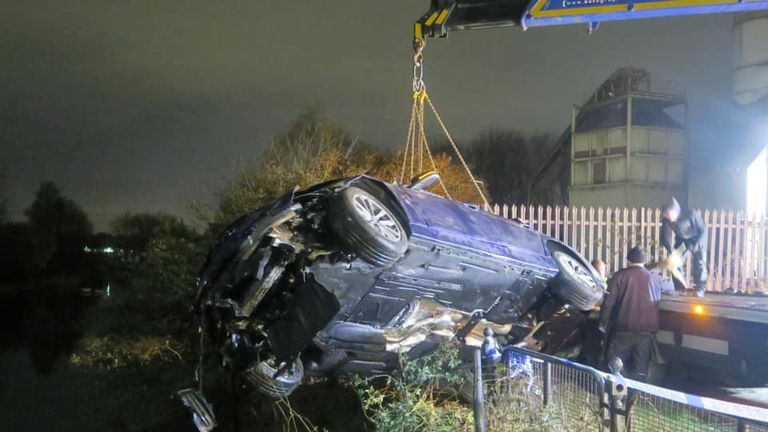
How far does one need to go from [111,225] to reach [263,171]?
1473 inches

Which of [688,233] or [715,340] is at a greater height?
[688,233]

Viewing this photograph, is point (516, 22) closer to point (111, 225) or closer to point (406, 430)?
point (406, 430)

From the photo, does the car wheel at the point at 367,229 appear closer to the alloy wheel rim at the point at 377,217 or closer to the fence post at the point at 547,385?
the alloy wheel rim at the point at 377,217

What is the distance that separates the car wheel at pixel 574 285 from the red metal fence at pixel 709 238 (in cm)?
494

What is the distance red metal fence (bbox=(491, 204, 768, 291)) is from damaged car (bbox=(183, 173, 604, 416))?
18.8 ft

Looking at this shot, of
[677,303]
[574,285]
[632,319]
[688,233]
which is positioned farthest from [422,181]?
[688,233]

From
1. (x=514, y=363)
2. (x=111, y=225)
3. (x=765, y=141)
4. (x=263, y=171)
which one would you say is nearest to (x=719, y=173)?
(x=765, y=141)

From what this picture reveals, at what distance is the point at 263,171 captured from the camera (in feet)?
41.5

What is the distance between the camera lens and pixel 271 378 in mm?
5273

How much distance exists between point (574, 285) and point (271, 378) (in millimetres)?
2912

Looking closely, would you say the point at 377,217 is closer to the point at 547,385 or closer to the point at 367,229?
the point at 367,229

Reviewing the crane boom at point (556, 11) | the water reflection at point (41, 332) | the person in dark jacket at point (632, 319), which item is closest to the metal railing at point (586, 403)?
the person in dark jacket at point (632, 319)

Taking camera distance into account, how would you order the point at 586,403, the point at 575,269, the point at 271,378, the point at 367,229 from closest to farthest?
the point at 586,403, the point at 367,229, the point at 271,378, the point at 575,269

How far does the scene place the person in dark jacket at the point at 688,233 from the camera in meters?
7.95
